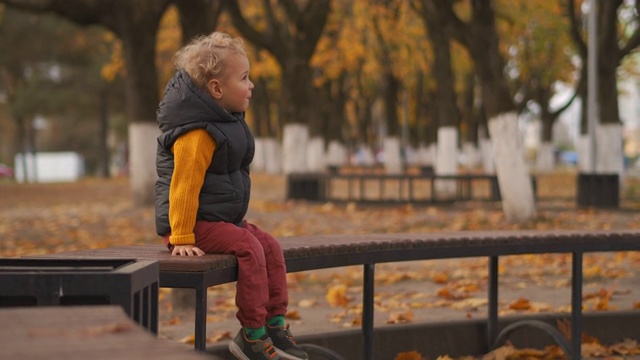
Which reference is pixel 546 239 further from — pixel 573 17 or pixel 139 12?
pixel 573 17

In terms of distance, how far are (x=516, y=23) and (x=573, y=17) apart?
7.28 metres

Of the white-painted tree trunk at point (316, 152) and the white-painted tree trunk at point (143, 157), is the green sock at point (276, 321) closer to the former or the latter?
the white-painted tree trunk at point (143, 157)

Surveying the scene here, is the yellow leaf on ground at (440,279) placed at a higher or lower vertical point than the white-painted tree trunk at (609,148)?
lower

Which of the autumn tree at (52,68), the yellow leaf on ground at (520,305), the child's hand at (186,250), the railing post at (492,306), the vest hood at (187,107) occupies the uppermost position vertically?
Answer: the autumn tree at (52,68)

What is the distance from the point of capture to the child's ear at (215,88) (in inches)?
179

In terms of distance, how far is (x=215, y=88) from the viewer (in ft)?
14.9

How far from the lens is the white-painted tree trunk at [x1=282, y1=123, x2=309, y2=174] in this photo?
25141mm

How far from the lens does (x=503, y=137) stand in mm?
16562

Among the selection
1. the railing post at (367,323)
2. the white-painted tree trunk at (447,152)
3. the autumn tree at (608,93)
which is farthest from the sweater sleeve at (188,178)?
the white-painted tree trunk at (447,152)

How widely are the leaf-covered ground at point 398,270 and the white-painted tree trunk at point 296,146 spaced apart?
240 centimetres

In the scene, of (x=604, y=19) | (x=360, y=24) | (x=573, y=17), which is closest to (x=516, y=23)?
(x=360, y=24)

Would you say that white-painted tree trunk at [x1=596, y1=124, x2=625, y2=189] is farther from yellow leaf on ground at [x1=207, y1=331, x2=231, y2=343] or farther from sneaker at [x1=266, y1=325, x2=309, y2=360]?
sneaker at [x1=266, y1=325, x2=309, y2=360]

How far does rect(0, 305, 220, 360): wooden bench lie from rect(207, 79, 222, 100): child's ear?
167 centimetres

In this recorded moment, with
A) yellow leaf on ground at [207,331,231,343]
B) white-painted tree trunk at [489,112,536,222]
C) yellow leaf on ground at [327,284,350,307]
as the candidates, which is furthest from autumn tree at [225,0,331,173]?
yellow leaf on ground at [207,331,231,343]
